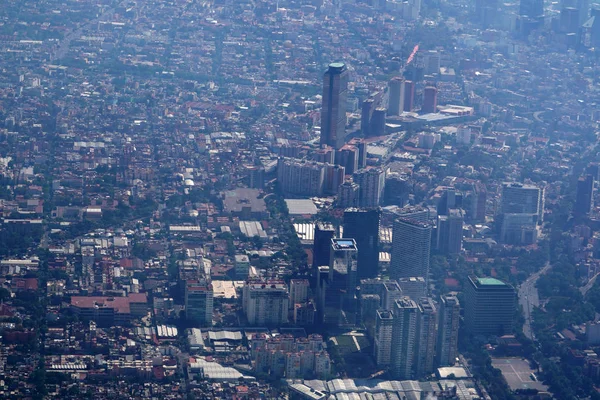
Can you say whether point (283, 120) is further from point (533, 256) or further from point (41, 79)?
point (533, 256)

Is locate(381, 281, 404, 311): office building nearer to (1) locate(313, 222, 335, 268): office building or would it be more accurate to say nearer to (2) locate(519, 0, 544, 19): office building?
(1) locate(313, 222, 335, 268): office building

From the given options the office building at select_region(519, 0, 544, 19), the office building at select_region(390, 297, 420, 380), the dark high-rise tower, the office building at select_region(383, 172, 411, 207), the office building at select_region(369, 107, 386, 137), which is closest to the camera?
the office building at select_region(390, 297, 420, 380)

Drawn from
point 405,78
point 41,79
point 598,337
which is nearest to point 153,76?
point 41,79

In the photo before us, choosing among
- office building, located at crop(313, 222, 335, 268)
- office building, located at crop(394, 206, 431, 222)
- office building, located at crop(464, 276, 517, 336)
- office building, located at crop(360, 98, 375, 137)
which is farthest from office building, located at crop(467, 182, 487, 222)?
office building, located at crop(360, 98, 375, 137)

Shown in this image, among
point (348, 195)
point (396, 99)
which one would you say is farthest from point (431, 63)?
point (348, 195)

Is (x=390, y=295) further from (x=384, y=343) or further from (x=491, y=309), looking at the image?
(x=491, y=309)

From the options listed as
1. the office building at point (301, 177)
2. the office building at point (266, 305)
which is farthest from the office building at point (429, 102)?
the office building at point (266, 305)

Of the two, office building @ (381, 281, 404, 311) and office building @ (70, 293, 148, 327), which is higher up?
office building @ (381, 281, 404, 311)

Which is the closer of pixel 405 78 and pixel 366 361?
pixel 366 361
